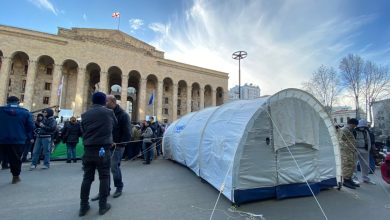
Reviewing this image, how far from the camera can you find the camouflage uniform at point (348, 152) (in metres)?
6.16

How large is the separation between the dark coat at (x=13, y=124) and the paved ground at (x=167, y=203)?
4.15ft

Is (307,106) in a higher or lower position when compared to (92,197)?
higher

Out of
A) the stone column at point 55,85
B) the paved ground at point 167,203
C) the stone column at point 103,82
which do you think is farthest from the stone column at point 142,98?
the paved ground at point 167,203

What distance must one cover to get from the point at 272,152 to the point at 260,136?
504mm

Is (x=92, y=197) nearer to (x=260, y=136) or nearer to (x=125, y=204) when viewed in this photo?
(x=125, y=204)

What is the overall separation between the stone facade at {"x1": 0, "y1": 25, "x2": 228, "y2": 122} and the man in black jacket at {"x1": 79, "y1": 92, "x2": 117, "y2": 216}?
30635 millimetres

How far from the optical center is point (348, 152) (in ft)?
20.9

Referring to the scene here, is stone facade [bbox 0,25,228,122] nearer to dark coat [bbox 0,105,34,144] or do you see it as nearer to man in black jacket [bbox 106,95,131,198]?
dark coat [bbox 0,105,34,144]

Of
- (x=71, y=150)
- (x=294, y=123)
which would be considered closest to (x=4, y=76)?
(x=71, y=150)

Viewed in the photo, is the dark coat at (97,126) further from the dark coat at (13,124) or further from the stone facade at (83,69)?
the stone facade at (83,69)

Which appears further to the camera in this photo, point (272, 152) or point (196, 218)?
point (272, 152)

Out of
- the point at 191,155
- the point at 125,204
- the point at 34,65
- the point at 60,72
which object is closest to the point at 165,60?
the point at 60,72

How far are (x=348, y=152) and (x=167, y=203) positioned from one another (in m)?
5.93

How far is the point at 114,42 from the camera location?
125 feet
